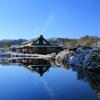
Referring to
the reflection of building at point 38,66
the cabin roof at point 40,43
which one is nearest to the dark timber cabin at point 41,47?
the cabin roof at point 40,43

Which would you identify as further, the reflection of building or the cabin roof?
the cabin roof

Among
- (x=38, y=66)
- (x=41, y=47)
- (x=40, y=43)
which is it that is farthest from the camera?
(x=40, y=43)

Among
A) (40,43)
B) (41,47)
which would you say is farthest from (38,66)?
(40,43)

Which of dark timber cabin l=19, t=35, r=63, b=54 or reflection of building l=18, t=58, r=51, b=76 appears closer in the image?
reflection of building l=18, t=58, r=51, b=76

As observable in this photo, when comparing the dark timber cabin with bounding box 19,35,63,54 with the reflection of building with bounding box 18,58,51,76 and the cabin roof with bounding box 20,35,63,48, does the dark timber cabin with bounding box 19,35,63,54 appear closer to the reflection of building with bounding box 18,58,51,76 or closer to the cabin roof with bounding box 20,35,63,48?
the cabin roof with bounding box 20,35,63,48

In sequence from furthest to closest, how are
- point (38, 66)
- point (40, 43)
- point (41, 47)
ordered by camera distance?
point (40, 43)
point (41, 47)
point (38, 66)

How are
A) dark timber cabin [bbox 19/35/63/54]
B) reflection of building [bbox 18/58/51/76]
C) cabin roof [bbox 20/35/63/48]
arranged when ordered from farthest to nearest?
1. cabin roof [bbox 20/35/63/48]
2. dark timber cabin [bbox 19/35/63/54]
3. reflection of building [bbox 18/58/51/76]

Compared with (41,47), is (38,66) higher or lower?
lower

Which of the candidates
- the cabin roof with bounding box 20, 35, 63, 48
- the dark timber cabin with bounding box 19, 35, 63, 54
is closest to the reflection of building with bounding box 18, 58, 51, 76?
the dark timber cabin with bounding box 19, 35, 63, 54

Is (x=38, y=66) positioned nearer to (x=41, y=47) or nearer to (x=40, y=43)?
(x=41, y=47)

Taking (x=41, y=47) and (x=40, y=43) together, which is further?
(x=40, y=43)

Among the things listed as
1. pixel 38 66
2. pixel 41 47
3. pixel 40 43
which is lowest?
pixel 38 66

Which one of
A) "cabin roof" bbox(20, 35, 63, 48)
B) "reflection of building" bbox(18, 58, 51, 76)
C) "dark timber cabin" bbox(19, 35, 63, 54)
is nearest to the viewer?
"reflection of building" bbox(18, 58, 51, 76)

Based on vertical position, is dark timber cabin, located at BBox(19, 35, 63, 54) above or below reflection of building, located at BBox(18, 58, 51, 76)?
above
